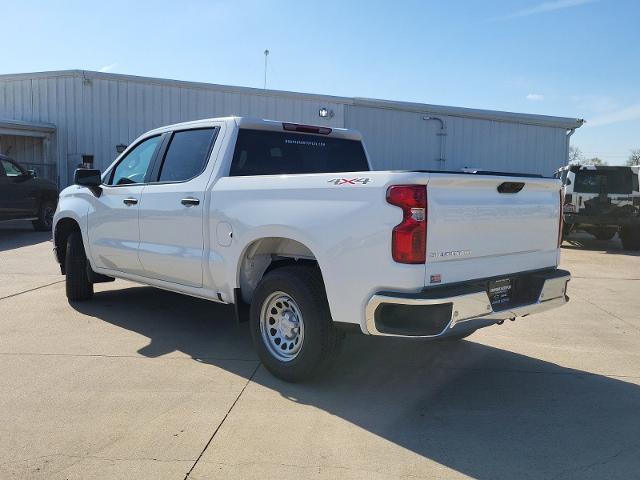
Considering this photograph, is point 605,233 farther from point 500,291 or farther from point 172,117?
point 500,291

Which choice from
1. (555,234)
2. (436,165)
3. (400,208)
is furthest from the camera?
(436,165)

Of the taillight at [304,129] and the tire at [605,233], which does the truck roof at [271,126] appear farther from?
the tire at [605,233]

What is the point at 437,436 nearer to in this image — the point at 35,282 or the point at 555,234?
the point at 555,234

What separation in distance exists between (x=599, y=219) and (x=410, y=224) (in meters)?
12.5

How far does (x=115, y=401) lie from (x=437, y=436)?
2.24 metres

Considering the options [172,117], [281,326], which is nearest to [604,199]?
[281,326]

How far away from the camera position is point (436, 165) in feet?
66.9

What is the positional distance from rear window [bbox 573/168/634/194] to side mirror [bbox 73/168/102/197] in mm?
12310

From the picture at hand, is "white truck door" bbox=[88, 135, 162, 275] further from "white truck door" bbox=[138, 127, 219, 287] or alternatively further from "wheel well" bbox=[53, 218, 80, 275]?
"wheel well" bbox=[53, 218, 80, 275]

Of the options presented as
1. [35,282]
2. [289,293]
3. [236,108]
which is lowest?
[35,282]

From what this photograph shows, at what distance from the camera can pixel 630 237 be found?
14.5 meters

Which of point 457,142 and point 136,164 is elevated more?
point 457,142

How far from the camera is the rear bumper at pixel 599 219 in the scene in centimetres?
1409

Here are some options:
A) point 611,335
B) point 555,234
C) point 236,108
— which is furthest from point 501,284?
point 236,108
